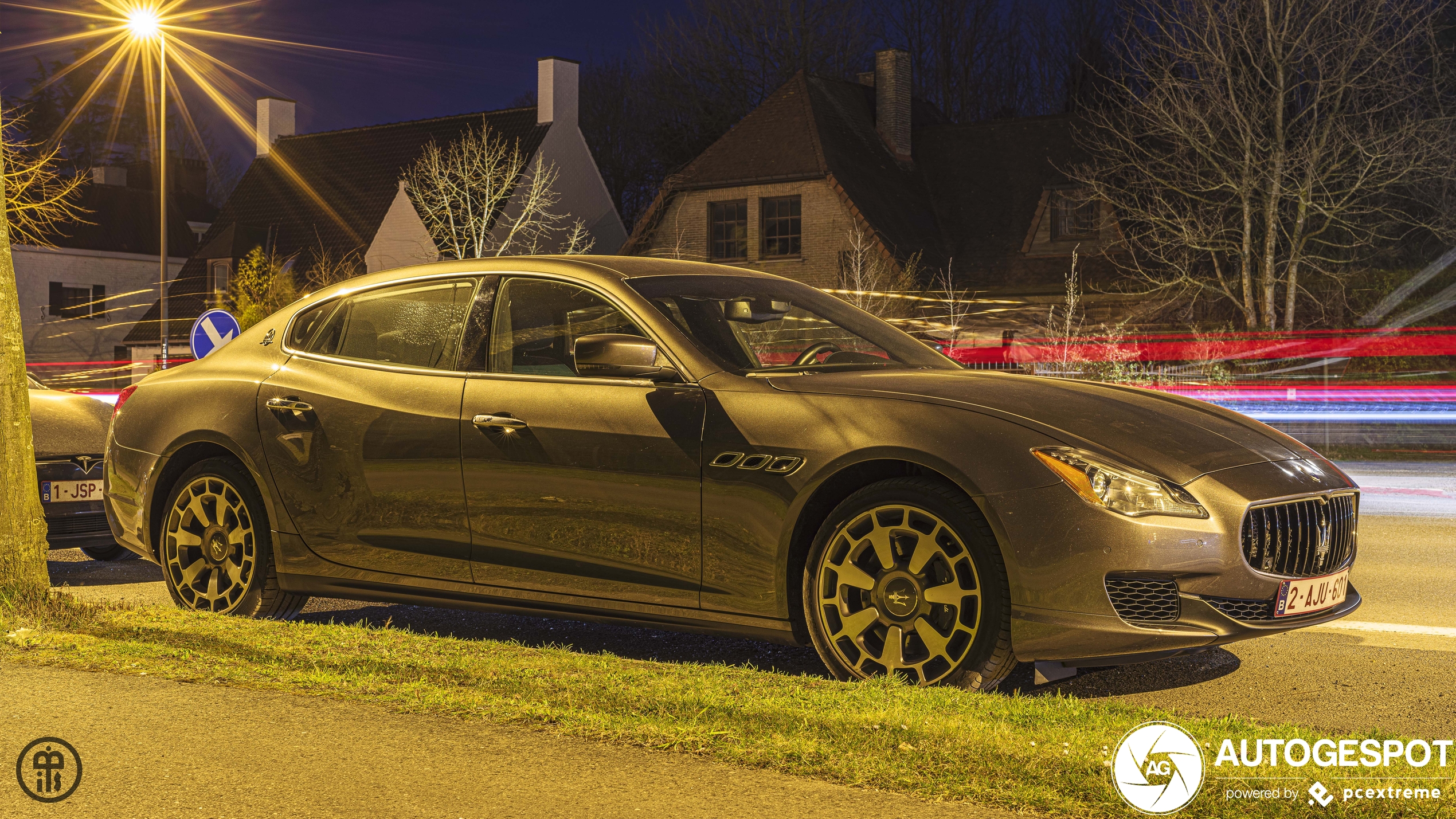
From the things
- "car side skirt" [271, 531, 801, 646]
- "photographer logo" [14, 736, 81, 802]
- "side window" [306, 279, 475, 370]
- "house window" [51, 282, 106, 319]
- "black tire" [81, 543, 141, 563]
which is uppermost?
"house window" [51, 282, 106, 319]

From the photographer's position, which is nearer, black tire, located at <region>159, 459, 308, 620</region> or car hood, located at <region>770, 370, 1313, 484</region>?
car hood, located at <region>770, 370, 1313, 484</region>

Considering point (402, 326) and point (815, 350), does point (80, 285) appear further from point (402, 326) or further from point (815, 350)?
point (815, 350)

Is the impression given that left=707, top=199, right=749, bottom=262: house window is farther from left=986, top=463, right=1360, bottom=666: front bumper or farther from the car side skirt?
left=986, top=463, right=1360, bottom=666: front bumper

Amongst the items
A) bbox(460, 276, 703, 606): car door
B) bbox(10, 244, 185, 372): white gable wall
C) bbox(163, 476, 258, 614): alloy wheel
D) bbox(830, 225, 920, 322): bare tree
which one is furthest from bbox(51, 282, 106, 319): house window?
bbox(460, 276, 703, 606): car door

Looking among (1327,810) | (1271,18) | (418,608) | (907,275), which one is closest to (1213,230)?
(1271,18)

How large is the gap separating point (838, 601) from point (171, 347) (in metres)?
52.1

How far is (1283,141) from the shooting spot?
3025cm

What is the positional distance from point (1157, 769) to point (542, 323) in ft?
10.8

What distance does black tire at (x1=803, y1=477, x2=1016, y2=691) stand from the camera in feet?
17.1

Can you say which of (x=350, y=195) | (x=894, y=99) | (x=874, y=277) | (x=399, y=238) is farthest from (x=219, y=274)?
(x=874, y=277)

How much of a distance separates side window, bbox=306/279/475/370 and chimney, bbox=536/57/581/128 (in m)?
40.8

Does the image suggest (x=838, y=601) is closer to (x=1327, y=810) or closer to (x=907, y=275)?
(x=1327, y=810)

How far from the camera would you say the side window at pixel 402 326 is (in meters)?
6.61

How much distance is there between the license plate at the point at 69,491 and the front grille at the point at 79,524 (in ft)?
0.35
